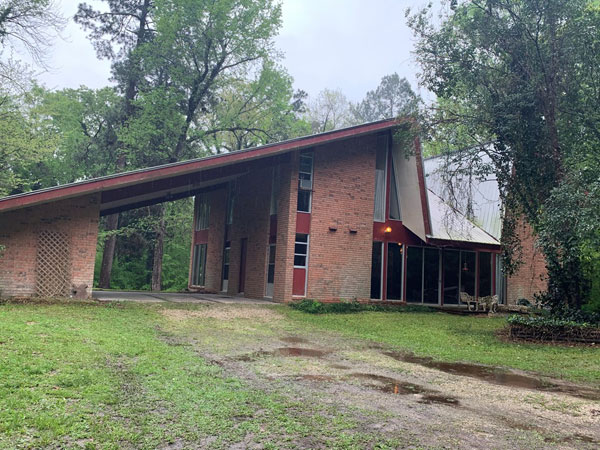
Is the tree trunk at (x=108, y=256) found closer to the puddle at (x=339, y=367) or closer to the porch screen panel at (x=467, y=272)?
the porch screen panel at (x=467, y=272)

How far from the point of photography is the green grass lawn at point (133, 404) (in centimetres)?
394

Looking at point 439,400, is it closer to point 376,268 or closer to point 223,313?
point 223,313

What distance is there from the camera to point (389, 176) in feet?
61.0

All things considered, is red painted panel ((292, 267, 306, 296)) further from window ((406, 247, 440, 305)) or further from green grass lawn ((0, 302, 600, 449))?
green grass lawn ((0, 302, 600, 449))

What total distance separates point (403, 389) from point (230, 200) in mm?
17041

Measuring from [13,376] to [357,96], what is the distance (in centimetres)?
5012

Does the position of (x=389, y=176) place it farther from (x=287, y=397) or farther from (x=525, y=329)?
(x=287, y=397)

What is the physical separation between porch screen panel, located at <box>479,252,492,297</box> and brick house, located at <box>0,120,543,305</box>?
4 centimetres

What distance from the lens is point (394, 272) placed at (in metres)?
18.3

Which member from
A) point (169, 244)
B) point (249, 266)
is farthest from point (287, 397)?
point (169, 244)

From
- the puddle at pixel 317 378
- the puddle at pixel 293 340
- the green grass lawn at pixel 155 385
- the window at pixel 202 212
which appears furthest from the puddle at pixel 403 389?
the window at pixel 202 212

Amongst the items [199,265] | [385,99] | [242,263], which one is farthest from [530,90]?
[385,99]

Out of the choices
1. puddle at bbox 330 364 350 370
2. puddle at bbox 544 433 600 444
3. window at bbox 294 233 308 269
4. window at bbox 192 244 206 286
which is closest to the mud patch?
window at bbox 294 233 308 269

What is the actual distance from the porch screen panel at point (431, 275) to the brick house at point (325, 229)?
0.04m
